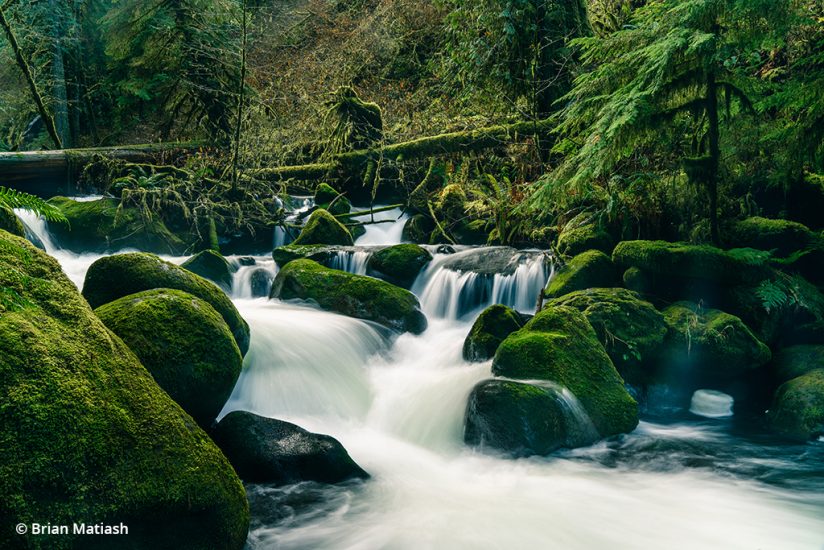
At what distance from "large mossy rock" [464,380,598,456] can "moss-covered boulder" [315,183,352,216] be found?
9.30 metres

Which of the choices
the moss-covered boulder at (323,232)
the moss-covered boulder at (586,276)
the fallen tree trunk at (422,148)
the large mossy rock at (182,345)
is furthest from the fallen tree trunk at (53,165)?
the moss-covered boulder at (586,276)

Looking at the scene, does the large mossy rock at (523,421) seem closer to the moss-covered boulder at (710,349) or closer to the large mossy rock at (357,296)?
the moss-covered boulder at (710,349)

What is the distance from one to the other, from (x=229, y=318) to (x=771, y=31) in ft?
23.1

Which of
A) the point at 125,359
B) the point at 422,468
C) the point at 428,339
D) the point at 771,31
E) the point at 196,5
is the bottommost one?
the point at 422,468

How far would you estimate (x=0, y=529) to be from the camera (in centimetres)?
257

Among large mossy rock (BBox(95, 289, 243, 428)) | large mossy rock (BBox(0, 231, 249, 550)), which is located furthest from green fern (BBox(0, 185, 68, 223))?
large mossy rock (BBox(95, 289, 243, 428))

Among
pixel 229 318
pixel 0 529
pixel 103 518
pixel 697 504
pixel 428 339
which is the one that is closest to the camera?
pixel 0 529

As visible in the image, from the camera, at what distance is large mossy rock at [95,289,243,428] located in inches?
185

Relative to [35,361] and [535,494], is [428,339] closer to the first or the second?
[535,494]

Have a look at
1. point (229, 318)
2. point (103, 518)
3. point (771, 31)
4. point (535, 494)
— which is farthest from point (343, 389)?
point (771, 31)

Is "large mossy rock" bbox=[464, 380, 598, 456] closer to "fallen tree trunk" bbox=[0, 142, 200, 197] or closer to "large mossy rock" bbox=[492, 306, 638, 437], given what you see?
"large mossy rock" bbox=[492, 306, 638, 437]

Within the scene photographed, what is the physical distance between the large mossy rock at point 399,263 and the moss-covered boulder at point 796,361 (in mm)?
5578

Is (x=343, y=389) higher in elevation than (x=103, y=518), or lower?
lower

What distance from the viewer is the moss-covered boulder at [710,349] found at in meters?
6.70
